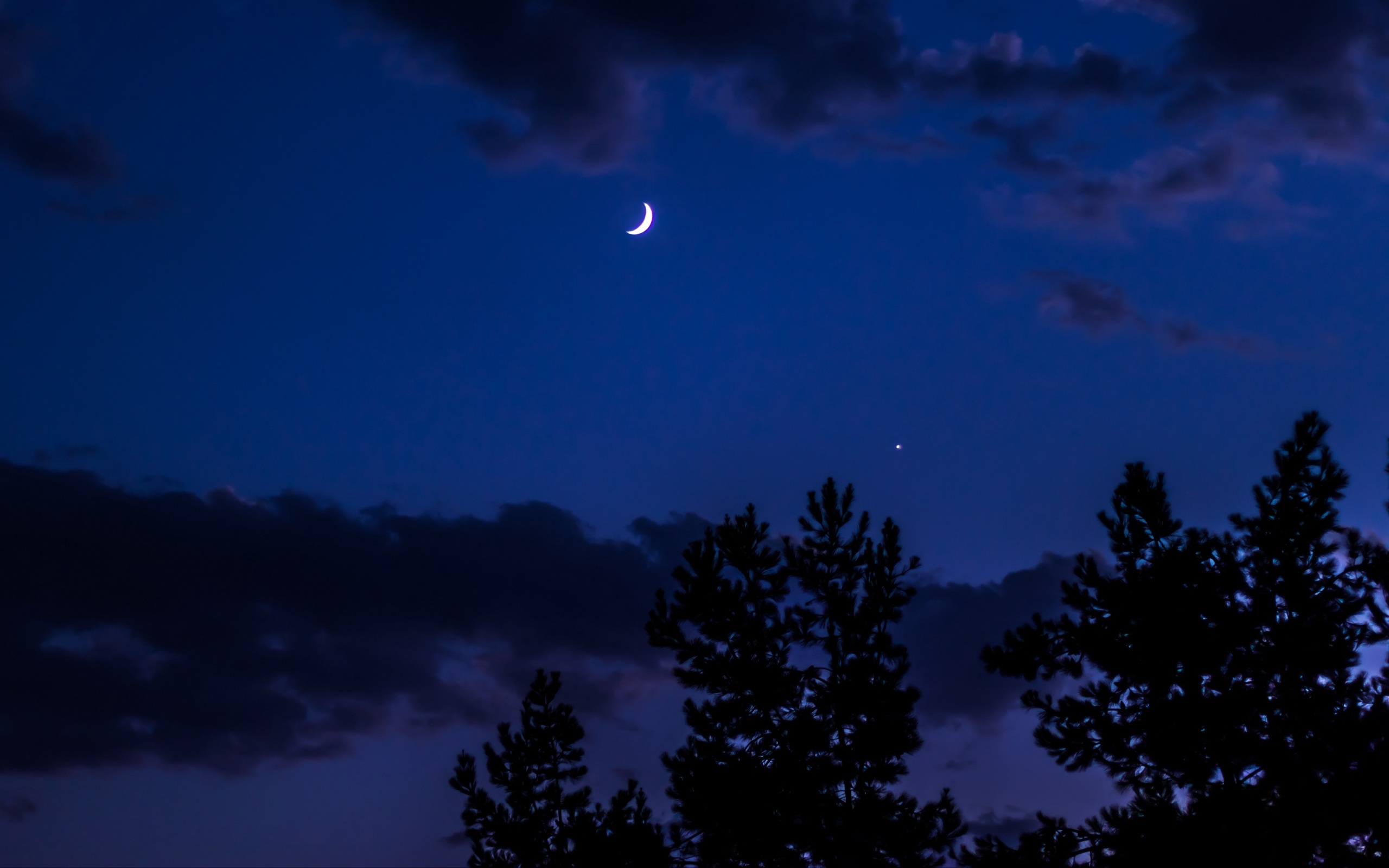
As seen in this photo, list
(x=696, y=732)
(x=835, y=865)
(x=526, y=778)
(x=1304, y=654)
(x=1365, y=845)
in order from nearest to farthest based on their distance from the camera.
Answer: (x=1365, y=845), (x=1304, y=654), (x=835, y=865), (x=696, y=732), (x=526, y=778)

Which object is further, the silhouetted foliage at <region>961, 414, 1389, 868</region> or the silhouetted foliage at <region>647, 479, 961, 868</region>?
the silhouetted foliage at <region>647, 479, 961, 868</region>

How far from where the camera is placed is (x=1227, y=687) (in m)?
15.9

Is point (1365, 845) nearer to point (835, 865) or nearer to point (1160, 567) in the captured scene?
point (1160, 567)

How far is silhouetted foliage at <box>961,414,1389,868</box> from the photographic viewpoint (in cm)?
1415

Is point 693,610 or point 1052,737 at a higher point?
point 693,610

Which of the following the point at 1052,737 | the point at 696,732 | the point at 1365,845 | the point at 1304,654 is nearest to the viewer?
the point at 1365,845

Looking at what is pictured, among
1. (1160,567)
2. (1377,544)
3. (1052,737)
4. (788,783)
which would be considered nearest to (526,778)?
(788,783)

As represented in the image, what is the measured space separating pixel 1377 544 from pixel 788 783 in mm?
14101

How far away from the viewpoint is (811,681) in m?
25.1

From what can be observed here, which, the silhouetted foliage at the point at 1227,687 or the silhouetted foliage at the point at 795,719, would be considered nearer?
the silhouetted foliage at the point at 1227,687

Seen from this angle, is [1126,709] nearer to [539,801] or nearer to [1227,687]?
[1227,687]

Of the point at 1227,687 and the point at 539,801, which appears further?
the point at 539,801

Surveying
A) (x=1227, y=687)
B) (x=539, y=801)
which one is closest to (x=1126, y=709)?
(x=1227, y=687)

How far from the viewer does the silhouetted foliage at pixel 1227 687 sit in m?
14.1
